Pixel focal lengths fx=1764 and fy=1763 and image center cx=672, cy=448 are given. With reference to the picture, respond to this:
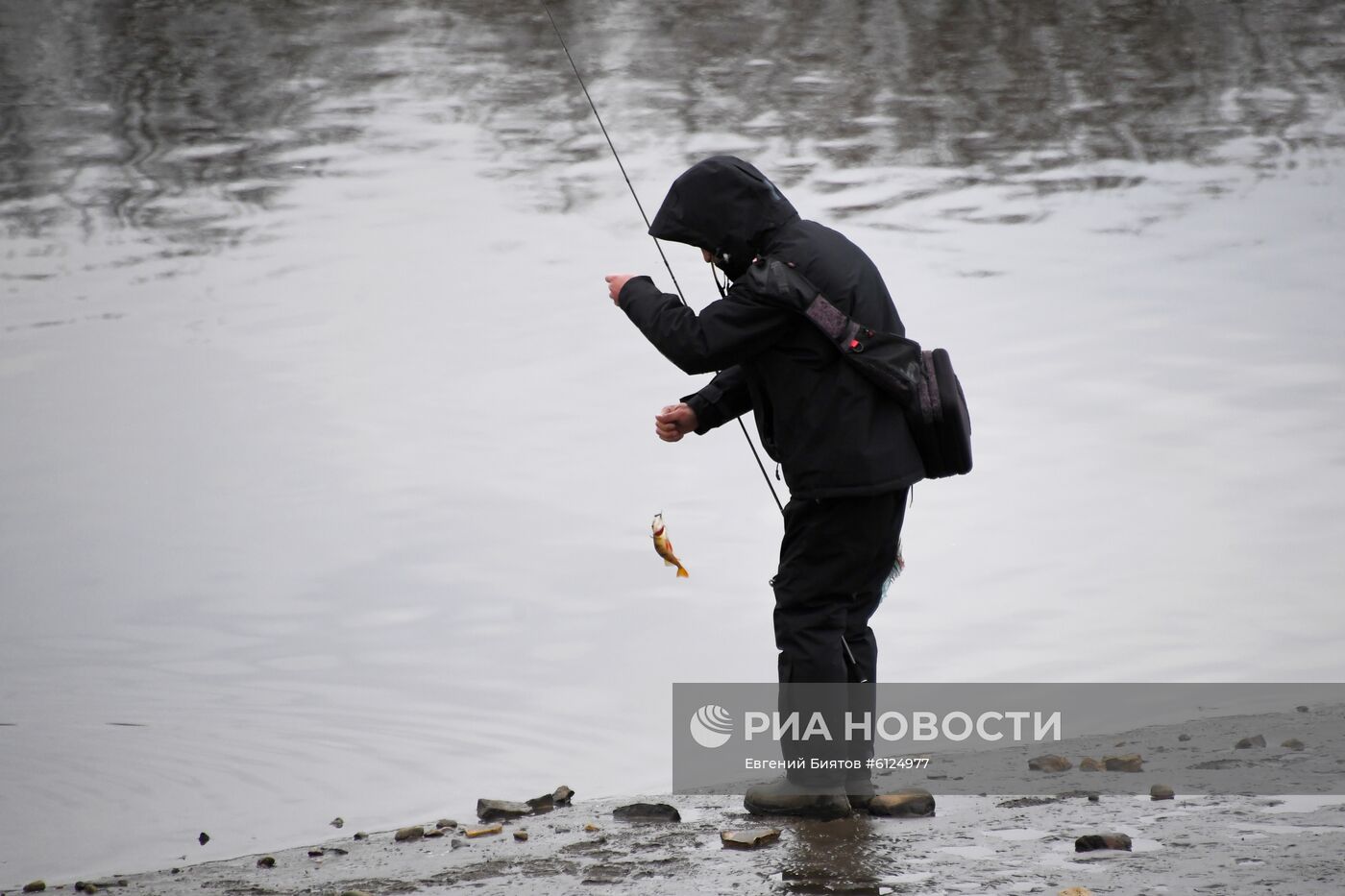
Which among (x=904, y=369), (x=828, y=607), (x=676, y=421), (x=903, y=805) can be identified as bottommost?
(x=903, y=805)

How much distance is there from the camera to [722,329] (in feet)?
12.7

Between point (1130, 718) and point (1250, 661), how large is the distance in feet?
1.95

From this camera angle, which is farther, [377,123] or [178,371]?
[377,123]

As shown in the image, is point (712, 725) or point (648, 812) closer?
point (648, 812)

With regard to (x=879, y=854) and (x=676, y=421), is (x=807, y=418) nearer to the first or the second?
(x=676, y=421)

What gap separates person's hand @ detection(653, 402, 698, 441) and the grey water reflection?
650cm

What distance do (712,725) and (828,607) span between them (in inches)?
45.5

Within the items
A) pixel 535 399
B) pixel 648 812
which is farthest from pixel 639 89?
pixel 648 812

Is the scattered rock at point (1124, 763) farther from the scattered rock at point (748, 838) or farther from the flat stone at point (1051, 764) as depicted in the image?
the scattered rock at point (748, 838)

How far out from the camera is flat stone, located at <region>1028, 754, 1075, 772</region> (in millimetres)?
4414

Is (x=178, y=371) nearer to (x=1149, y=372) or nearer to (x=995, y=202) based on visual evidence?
(x=1149, y=372)

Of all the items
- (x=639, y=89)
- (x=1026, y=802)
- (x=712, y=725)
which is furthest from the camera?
(x=639, y=89)

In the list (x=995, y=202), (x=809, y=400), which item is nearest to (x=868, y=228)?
(x=995, y=202)

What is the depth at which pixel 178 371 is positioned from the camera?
827 cm
